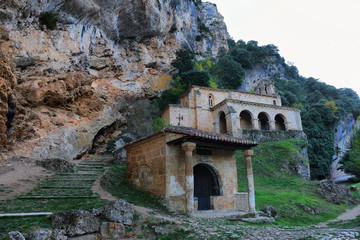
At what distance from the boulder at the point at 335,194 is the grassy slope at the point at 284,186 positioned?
0.59 metres

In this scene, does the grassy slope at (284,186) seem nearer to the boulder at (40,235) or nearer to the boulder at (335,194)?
the boulder at (335,194)

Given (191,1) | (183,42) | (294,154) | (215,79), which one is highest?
(191,1)

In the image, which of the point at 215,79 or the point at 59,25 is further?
the point at 215,79

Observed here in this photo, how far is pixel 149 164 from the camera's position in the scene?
1270 centimetres

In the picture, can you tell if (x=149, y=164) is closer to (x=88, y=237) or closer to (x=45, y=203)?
(x=45, y=203)

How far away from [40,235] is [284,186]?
20.7 meters

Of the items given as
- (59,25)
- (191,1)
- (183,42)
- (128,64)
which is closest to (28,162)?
(59,25)

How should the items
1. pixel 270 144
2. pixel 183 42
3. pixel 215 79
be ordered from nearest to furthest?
pixel 270 144
pixel 183 42
pixel 215 79

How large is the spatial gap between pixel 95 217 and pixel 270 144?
26.8 metres

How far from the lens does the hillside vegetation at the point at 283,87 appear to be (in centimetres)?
3481

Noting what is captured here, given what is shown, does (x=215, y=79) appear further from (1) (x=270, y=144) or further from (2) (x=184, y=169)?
(2) (x=184, y=169)

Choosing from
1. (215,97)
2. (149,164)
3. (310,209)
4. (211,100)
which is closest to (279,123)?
(215,97)

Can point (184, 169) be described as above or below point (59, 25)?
below

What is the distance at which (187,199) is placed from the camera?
1063 cm
